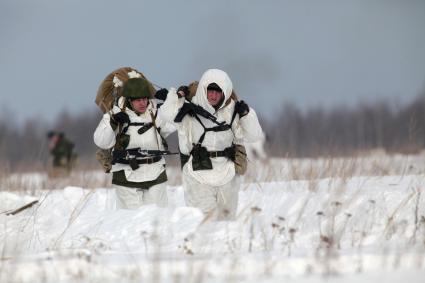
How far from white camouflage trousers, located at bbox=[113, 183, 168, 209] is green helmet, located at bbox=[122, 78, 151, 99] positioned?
0.94m

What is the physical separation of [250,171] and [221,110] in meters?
5.39

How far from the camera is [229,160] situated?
8945mm

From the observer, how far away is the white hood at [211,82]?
344 inches

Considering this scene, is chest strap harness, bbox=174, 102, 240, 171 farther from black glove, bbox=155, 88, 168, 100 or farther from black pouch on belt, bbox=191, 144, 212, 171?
black glove, bbox=155, 88, 168, 100

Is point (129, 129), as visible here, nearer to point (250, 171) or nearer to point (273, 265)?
point (273, 265)

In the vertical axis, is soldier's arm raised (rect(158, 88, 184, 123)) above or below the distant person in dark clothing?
above

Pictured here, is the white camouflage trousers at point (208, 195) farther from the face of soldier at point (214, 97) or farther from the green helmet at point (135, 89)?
the green helmet at point (135, 89)

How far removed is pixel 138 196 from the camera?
940 cm

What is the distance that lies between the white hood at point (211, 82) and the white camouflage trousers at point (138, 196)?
3.69 feet

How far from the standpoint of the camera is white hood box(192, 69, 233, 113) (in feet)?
28.7

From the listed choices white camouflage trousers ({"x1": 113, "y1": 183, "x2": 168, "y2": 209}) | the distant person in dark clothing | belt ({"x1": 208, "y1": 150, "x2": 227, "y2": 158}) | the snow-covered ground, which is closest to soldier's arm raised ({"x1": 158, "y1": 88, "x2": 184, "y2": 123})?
belt ({"x1": 208, "y1": 150, "x2": 227, "y2": 158})

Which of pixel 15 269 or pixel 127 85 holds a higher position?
pixel 127 85

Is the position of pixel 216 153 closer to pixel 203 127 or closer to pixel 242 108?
pixel 203 127

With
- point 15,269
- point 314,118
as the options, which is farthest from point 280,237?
point 314,118
